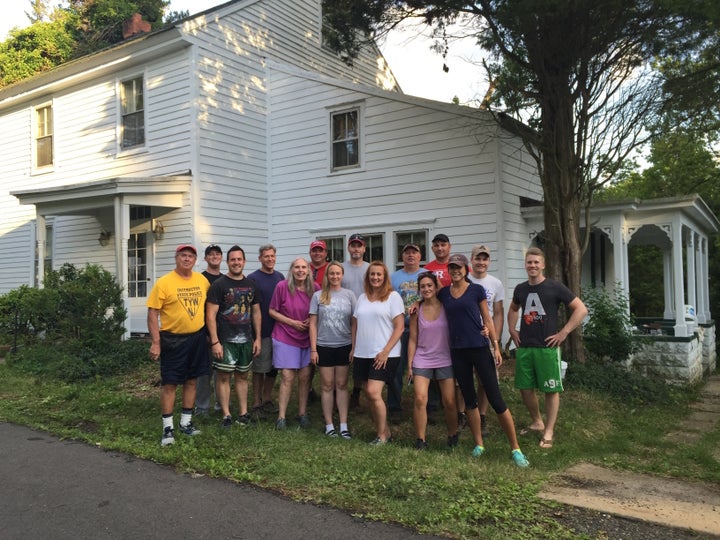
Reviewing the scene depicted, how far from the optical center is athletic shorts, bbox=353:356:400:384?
5.37 meters

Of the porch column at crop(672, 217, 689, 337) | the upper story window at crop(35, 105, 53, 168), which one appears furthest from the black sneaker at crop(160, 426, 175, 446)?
the upper story window at crop(35, 105, 53, 168)

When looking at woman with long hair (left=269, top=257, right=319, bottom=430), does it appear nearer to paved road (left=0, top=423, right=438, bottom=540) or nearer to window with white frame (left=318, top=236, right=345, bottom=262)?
paved road (left=0, top=423, right=438, bottom=540)

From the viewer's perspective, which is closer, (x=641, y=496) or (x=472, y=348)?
(x=641, y=496)

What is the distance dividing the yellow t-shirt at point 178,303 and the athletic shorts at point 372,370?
5.14 feet

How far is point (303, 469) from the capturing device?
4559 millimetres

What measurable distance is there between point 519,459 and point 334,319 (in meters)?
2.12

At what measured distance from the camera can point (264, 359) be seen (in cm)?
619

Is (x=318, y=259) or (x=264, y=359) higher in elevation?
(x=318, y=259)

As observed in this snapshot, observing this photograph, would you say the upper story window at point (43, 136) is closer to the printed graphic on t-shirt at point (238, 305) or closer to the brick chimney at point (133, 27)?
the brick chimney at point (133, 27)

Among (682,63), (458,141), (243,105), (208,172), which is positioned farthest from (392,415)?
(243,105)

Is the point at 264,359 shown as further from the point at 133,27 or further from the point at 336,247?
the point at 133,27

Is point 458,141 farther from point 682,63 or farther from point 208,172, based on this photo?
point 208,172

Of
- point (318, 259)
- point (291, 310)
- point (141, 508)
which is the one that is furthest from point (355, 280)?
point (141, 508)

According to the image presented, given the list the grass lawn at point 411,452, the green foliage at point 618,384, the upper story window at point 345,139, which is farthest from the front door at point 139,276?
the green foliage at point 618,384
